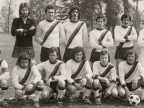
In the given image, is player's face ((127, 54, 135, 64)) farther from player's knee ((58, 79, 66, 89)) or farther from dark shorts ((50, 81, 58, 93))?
dark shorts ((50, 81, 58, 93))

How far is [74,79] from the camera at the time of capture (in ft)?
25.1

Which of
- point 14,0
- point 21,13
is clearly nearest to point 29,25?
point 21,13

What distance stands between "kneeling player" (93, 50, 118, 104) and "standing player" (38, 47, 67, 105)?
0.77m

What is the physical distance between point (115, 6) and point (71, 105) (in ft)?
151

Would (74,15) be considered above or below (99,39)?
above

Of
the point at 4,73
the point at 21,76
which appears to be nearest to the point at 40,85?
the point at 21,76

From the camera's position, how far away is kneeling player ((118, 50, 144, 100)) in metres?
7.47

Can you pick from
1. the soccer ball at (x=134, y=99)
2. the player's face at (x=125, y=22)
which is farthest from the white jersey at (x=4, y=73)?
the player's face at (x=125, y=22)

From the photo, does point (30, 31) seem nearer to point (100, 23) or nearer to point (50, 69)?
point (50, 69)

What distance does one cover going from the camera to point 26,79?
7.23 metres

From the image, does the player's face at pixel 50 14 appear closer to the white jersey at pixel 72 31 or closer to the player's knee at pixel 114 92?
the white jersey at pixel 72 31

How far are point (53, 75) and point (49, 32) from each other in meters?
1.10

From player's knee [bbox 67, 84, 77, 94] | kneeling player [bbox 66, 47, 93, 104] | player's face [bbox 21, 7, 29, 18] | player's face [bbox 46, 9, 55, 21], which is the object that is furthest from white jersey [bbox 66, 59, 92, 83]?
player's face [bbox 21, 7, 29, 18]

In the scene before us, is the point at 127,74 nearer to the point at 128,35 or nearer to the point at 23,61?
the point at 128,35
